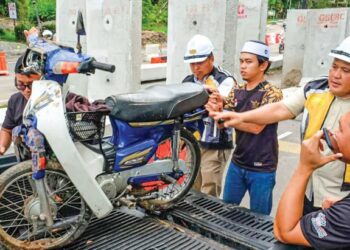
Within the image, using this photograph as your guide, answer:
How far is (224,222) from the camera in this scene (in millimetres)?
2730

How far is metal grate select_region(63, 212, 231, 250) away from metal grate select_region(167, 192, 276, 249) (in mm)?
80

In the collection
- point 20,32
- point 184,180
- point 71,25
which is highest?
point 71,25

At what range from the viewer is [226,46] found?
21.7ft

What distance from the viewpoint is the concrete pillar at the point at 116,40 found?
7188mm

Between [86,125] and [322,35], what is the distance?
9278 millimetres

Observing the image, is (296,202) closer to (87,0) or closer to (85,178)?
(85,178)

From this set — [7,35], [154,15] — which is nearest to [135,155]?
[7,35]

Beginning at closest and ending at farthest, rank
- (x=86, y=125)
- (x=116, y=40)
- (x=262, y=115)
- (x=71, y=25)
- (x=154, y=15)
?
1. (x=86, y=125)
2. (x=262, y=115)
3. (x=116, y=40)
4. (x=71, y=25)
5. (x=154, y=15)

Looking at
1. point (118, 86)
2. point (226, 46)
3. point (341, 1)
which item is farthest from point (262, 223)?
point (341, 1)

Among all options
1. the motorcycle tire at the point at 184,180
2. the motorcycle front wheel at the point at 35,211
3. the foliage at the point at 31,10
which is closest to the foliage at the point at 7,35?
the foliage at the point at 31,10

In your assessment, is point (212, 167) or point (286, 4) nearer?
point (212, 167)

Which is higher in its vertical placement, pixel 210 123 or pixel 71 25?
pixel 71 25

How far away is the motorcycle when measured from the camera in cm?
231

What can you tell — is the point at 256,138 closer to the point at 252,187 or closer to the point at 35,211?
the point at 252,187
